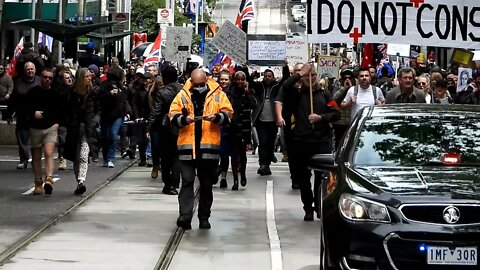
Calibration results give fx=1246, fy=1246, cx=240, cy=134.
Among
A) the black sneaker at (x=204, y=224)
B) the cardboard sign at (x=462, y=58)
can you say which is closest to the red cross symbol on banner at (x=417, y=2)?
A: the black sneaker at (x=204, y=224)

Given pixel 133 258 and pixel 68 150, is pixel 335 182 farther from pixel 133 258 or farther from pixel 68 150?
pixel 68 150

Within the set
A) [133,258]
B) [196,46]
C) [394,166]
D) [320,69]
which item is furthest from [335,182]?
[196,46]

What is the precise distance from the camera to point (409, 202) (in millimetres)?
8914

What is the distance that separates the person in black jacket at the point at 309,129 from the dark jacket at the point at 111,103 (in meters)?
8.11

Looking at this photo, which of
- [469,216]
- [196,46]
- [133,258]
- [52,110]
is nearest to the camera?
[469,216]

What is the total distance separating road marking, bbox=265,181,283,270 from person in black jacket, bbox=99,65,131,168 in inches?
197

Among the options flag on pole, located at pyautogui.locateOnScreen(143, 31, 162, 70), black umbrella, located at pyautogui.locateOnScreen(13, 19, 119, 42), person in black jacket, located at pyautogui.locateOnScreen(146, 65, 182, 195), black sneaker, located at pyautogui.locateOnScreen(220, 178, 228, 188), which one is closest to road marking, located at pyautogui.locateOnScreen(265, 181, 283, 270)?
black sneaker, located at pyautogui.locateOnScreen(220, 178, 228, 188)

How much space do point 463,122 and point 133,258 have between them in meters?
3.41

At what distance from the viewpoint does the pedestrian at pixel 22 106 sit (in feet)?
58.4

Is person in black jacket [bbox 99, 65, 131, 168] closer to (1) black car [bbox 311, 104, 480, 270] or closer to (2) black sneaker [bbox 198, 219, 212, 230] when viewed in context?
(2) black sneaker [bbox 198, 219, 212, 230]

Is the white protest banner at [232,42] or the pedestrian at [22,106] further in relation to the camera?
the white protest banner at [232,42]

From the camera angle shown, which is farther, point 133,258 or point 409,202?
point 133,258

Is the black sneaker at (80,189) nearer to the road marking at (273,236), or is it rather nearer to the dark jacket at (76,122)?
the dark jacket at (76,122)

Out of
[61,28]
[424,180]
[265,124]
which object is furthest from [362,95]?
[61,28]
